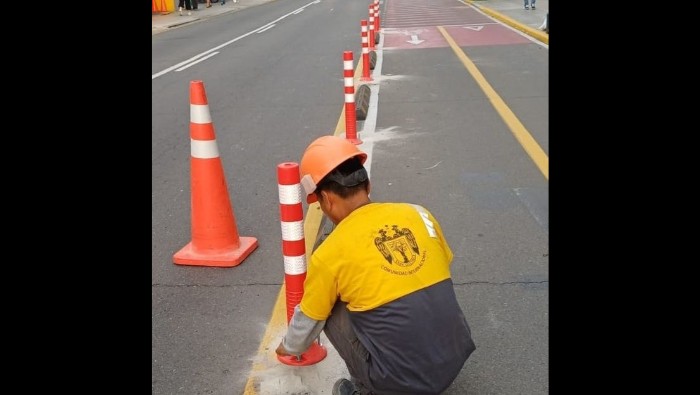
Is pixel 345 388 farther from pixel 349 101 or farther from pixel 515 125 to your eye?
pixel 515 125

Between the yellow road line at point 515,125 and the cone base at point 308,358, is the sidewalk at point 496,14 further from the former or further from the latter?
the cone base at point 308,358

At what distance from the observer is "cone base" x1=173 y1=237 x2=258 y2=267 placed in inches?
175

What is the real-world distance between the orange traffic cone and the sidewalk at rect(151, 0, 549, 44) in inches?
512

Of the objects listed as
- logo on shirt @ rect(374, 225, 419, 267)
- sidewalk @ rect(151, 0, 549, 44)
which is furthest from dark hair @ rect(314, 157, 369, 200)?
sidewalk @ rect(151, 0, 549, 44)

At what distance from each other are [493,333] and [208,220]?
2.09 m

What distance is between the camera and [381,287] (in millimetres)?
2342

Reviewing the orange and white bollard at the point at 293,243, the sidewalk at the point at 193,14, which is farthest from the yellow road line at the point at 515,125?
the sidewalk at the point at 193,14

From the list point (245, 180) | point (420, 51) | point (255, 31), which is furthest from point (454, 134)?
point (255, 31)

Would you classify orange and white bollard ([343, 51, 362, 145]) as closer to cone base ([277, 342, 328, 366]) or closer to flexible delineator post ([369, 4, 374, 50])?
cone base ([277, 342, 328, 366])

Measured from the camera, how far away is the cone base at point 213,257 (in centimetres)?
443

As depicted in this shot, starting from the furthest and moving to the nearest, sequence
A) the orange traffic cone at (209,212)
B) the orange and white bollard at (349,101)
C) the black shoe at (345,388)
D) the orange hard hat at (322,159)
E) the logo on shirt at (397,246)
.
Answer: the orange and white bollard at (349,101) < the orange traffic cone at (209,212) < the black shoe at (345,388) < the orange hard hat at (322,159) < the logo on shirt at (397,246)

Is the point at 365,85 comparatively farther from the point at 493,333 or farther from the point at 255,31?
the point at 255,31

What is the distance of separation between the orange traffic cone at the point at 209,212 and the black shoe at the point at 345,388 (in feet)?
5.99
